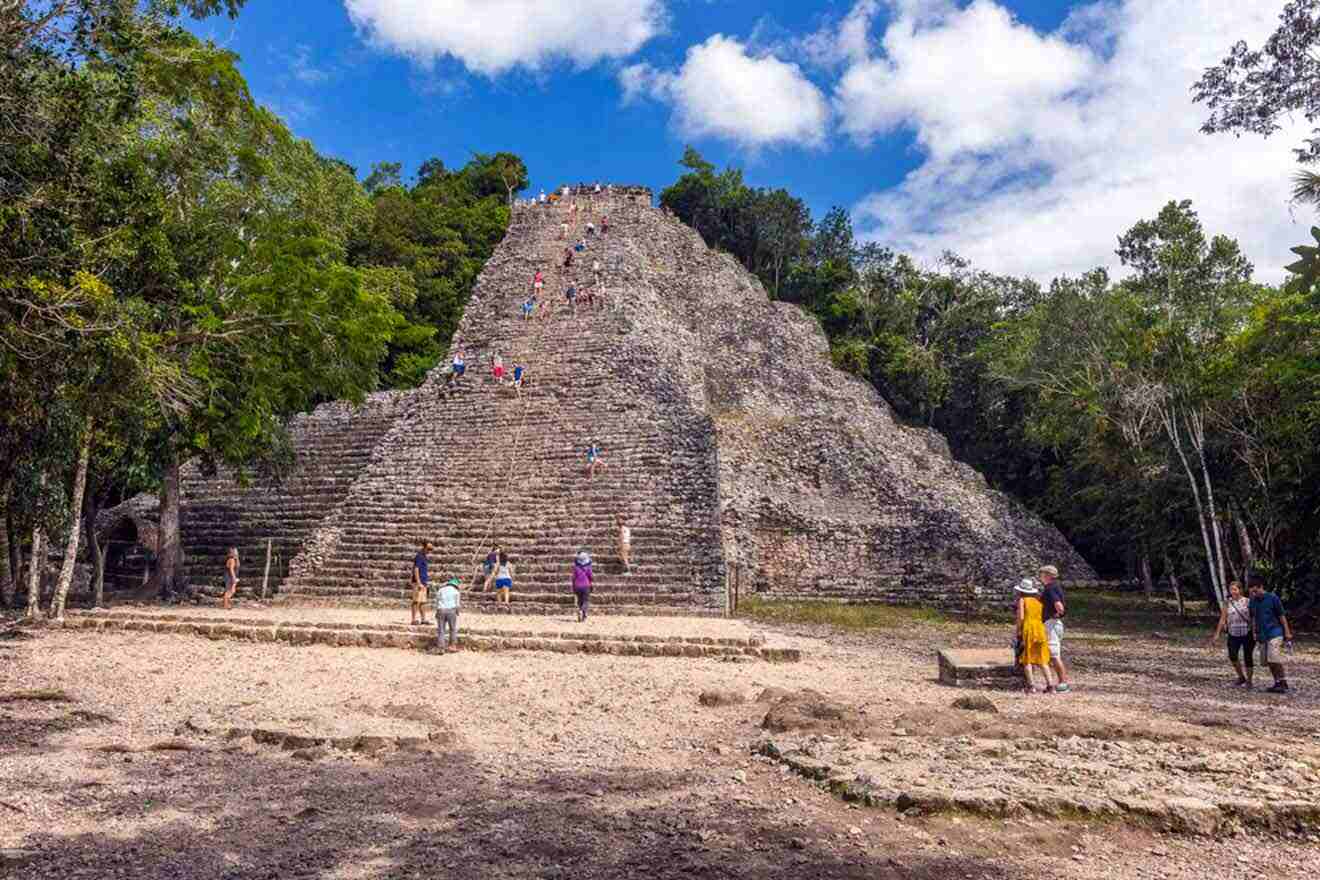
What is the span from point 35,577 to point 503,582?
5.97 m

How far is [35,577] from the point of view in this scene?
34.7 feet

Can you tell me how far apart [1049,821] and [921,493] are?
17.6m

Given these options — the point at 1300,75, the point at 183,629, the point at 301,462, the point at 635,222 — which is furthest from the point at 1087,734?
the point at 635,222

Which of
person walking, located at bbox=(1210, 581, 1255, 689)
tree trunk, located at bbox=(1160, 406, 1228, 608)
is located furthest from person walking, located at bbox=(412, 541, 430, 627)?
tree trunk, located at bbox=(1160, 406, 1228, 608)

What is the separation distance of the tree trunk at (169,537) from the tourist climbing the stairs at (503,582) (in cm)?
544

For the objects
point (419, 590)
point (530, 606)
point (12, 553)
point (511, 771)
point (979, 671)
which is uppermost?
point (12, 553)

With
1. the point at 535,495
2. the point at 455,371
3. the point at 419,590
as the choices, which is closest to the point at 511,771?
the point at 419,590

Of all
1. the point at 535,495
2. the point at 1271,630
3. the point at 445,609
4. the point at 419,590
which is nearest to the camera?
the point at 1271,630

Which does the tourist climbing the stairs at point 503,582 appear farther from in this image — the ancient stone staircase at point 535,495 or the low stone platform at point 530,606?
the ancient stone staircase at point 535,495

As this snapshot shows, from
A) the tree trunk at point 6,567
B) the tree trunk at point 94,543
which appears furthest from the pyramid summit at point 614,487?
the tree trunk at point 6,567

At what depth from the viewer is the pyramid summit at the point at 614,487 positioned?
14.0 metres

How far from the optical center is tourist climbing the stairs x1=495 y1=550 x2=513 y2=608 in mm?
12578

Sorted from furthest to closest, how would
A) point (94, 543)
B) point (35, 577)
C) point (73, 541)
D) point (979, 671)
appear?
1. point (94, 543)
2. point (35, 577)
3. point (73, 541)
4. point (979, 671)

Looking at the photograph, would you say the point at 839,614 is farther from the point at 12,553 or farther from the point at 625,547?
the point at 12,553
